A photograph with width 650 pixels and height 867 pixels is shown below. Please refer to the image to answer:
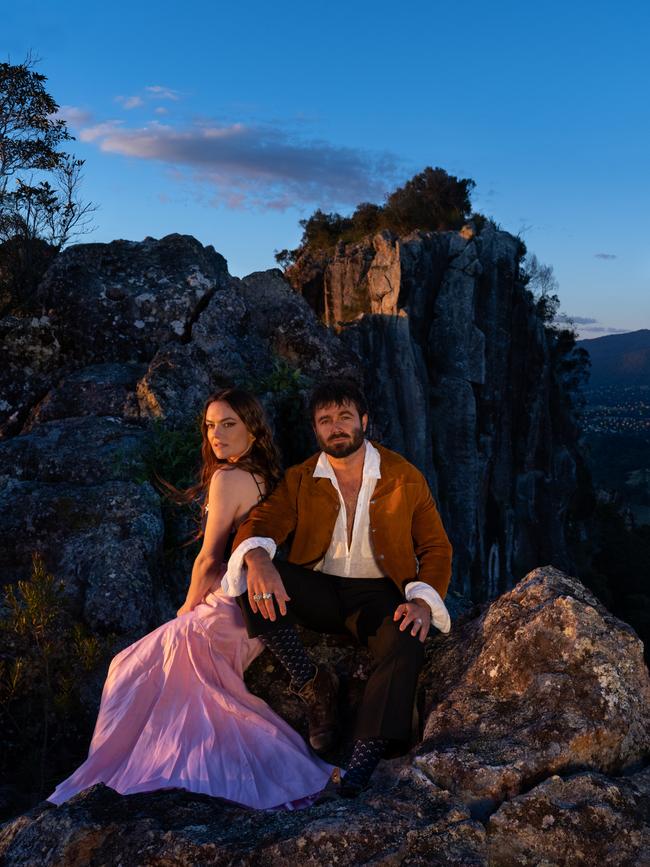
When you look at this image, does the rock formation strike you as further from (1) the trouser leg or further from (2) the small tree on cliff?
(2) the small tree on cliff

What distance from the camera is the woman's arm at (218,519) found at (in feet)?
15.6

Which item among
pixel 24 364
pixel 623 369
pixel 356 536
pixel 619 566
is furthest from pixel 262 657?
pixel 623 369

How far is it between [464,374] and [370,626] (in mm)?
31399

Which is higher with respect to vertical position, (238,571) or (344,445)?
(344,445)

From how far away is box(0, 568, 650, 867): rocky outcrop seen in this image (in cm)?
272

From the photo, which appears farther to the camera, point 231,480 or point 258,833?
point 231,480

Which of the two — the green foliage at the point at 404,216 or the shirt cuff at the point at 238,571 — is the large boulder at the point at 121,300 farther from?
the green foliage at the point at 404,216

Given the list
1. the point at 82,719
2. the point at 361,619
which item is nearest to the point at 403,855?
the point at 361,619

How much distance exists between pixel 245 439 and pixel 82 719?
2.16m

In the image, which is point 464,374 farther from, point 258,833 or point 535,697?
point 258,833

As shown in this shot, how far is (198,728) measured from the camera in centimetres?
397

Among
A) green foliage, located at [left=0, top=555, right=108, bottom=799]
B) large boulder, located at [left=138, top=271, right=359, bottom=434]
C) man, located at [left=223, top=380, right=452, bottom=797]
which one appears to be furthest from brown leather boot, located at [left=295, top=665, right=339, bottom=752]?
large boulder, located at [left=138, top=271, right=359, bottom=434]

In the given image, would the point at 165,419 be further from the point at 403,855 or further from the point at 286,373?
the point at 403,855

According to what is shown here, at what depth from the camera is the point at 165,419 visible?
8344mm
